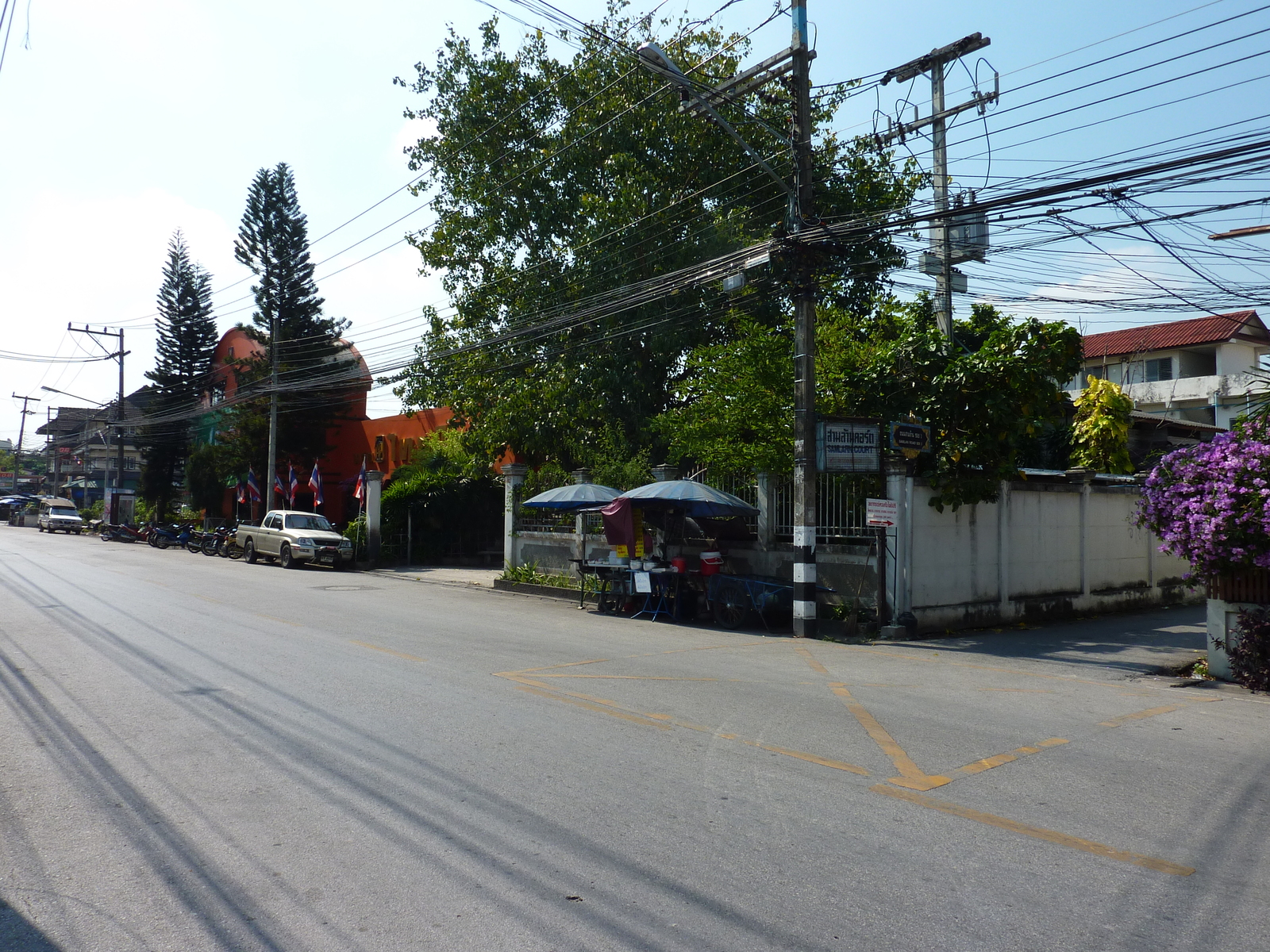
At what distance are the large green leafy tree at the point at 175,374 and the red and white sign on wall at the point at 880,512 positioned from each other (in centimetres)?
4216

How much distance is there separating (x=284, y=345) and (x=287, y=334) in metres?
0.53

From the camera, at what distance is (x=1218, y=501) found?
33.1ft

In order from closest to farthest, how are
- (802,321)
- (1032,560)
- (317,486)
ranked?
(802,321), (1032,560), (317,486)

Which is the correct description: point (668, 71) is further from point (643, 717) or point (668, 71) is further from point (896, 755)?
point (896, 755)

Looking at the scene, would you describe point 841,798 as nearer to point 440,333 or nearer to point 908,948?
point 908,948

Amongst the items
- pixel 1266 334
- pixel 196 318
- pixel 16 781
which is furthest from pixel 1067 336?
pixel 196 318

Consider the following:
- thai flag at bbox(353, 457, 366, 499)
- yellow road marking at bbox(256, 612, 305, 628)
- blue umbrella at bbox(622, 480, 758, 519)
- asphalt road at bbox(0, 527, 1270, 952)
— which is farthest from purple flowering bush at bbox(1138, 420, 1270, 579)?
thai flag at bbox(353, 457, 366, 499)

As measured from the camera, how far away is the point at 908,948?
3.74 metres

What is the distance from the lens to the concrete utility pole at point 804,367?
14.9m

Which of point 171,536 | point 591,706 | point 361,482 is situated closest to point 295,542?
point 361,482

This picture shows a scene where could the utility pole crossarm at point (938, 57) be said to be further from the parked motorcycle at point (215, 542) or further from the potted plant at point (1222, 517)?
the parked motorcycle at point (215, 542)

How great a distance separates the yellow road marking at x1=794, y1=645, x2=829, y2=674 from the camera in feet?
36.2

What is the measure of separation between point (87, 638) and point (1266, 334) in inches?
1711

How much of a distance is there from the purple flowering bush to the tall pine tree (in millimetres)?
32169
